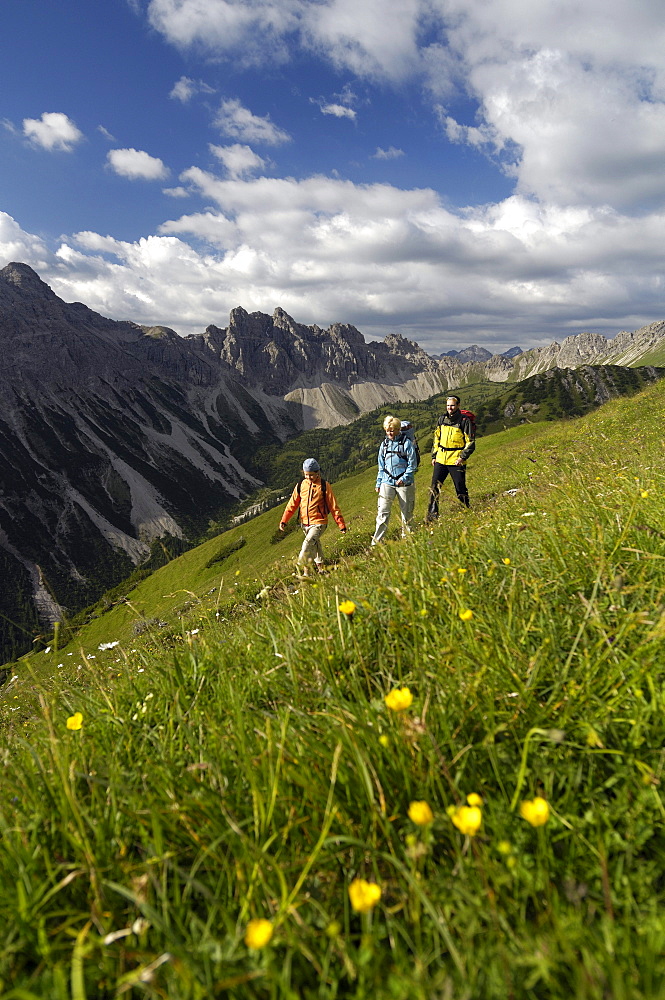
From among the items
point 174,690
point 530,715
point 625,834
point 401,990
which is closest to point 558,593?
point 530,715

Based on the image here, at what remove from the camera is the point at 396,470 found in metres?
14.1

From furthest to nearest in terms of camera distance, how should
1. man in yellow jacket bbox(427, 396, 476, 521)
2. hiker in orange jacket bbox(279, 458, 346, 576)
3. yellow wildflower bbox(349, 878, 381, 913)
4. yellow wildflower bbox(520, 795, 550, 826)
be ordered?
man in yellow jacket bbox(427, 396, 476, 521), hiker in orange jacket bbox(279, 458, 346, 576), yellow wildflower bbox(520, 795, 550, 826), yellow wildflower bbox(349, 878, 381, 913)

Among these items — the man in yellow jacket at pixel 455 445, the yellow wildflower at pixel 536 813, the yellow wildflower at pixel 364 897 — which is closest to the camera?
→ the yellow wildflower at pixel 364 897

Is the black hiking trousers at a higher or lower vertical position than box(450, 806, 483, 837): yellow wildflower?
lower

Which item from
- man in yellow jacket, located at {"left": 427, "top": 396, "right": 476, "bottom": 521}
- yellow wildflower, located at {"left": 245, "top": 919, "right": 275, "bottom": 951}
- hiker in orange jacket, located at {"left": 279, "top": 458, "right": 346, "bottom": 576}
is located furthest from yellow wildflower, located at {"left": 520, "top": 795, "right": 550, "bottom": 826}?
man in yellow jacket, located at {"left": 427, "top": 396, "right": 476, "bottom": 521}

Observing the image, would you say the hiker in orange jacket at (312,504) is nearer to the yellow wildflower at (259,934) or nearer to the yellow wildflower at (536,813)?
the yellow wildflower at (536,813)

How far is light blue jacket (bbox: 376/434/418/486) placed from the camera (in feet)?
45.9

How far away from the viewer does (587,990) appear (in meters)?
1.16

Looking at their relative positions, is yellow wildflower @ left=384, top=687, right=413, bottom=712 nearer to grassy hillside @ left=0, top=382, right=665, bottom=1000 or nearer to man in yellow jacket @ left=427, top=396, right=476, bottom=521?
grassy hillside @ left=0, top=382, right=665, bottom=1000

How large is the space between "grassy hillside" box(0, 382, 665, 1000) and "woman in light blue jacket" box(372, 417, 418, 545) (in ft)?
34.0

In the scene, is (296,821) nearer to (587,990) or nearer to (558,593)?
(587,990)

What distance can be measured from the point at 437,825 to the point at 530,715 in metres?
0.86

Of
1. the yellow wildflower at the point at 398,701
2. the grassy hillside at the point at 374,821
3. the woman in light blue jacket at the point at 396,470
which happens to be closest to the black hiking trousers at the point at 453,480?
the woman in light blue jacket at the point at 396,470

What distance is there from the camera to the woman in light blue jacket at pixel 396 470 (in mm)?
13984
